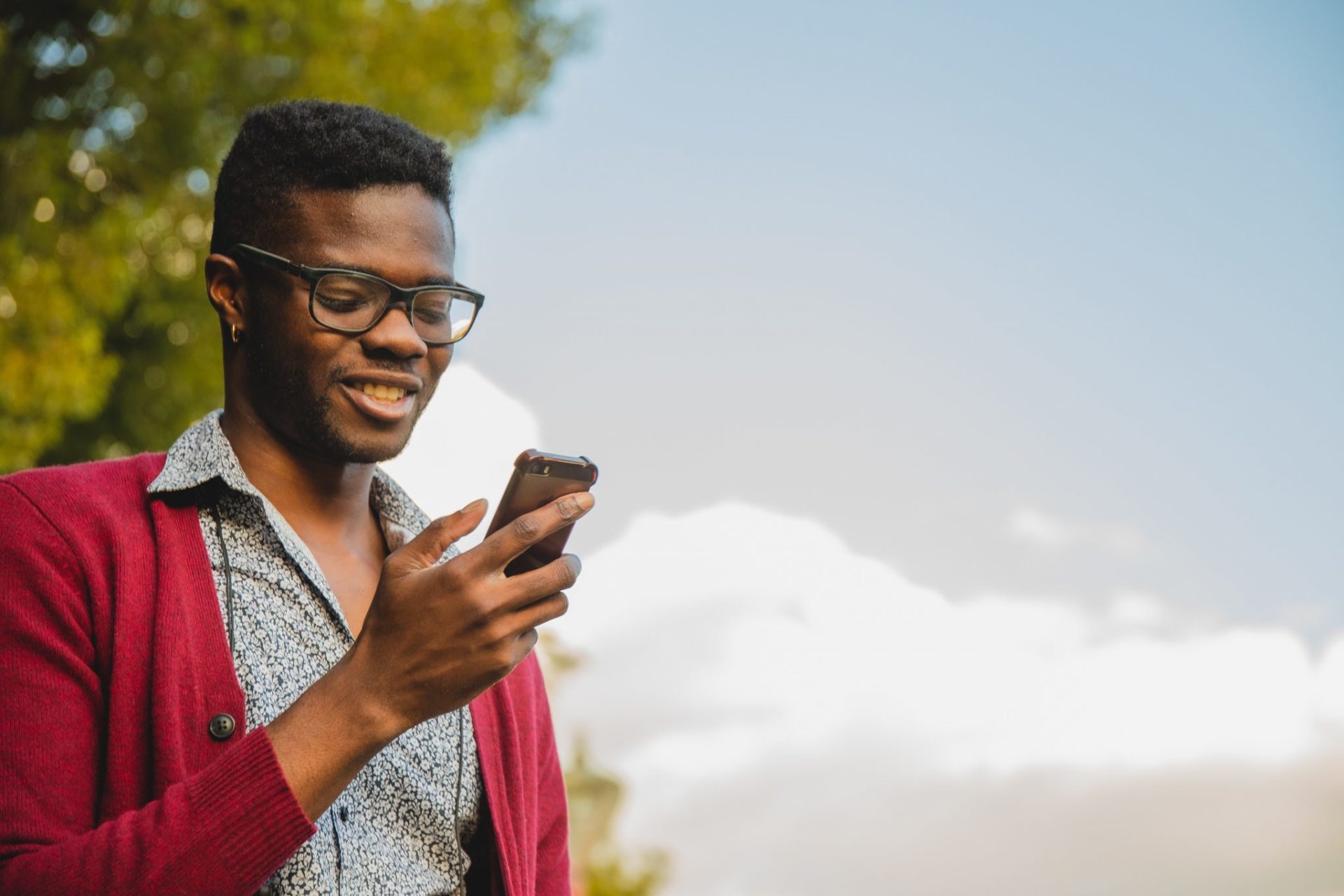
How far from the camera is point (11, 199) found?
925cm

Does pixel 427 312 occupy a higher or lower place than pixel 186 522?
higher

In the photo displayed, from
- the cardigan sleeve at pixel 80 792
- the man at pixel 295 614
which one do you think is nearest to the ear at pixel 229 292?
the man at pixel 295 614

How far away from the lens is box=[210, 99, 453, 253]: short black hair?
8.04ft

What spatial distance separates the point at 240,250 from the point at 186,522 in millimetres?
531

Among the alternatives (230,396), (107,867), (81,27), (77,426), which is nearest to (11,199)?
(81,27)

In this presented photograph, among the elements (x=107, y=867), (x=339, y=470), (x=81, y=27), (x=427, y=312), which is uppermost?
(x=81, y=27)

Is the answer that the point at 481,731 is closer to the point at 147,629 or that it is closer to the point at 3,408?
the point at 147,629

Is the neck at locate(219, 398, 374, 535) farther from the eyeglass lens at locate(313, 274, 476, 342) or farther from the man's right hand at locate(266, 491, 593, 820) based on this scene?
the man's right hand at locate(266, 491, 593, 820)

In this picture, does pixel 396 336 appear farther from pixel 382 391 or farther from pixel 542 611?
pixel 542 611

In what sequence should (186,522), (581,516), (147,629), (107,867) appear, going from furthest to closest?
1. (186,522)
2. (147,629)
3. (581,516)
4. (107,867)

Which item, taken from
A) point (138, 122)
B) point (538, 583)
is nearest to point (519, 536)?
point (538, 583)

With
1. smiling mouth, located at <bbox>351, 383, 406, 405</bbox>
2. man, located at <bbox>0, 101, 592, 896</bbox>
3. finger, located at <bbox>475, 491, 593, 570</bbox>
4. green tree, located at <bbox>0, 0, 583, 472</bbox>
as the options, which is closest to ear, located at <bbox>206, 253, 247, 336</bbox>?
man, located at <bbox>0, 101, 592, 896</bbox>

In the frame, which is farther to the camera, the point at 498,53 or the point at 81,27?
the point at 498,53

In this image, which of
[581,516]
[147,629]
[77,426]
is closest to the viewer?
[581,516]
